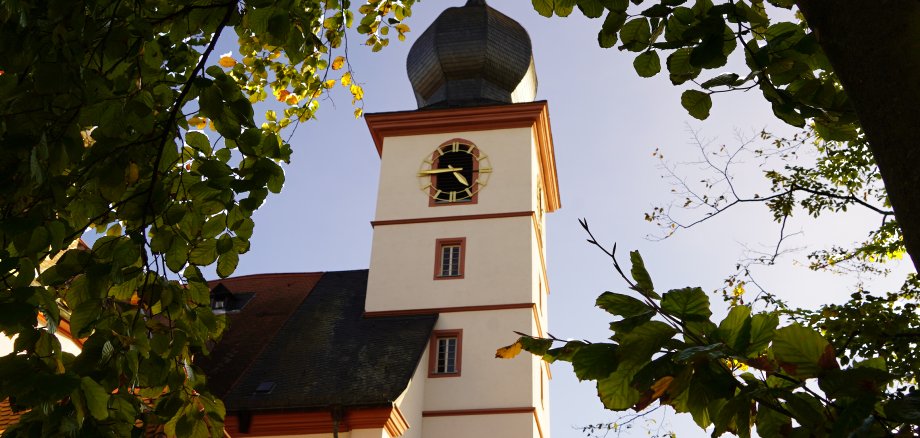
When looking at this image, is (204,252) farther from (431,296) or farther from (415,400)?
(431,296)

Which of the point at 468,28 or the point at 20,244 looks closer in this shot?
the point at 20,244

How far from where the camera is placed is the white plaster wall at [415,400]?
16234mm

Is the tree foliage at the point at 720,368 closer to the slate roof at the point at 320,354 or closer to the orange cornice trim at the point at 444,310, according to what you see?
the slate roof at the point at 320,354

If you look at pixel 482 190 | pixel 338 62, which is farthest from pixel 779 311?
pixel 482 190

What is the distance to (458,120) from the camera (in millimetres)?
22172

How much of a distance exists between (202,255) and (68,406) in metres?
1.00

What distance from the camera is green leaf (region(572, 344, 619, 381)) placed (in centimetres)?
175

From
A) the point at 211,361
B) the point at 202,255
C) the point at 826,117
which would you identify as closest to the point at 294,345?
the point at 211,361

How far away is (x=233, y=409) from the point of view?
16172 millimetres

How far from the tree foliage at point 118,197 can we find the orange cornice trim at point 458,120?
17.9m

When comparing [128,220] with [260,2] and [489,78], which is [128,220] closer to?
[260,2]

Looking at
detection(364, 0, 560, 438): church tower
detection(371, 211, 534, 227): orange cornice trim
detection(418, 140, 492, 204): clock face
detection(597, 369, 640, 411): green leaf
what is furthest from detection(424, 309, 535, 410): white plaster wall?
detection(597, 369, 640, 411): green leaf

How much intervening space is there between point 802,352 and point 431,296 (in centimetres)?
1785

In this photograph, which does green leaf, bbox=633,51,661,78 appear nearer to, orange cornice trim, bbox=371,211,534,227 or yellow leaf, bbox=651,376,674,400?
yellow leaf, bbox=651,376,674,400
